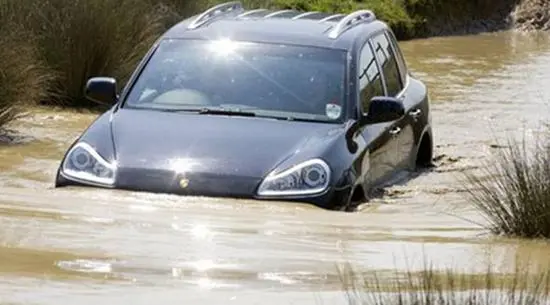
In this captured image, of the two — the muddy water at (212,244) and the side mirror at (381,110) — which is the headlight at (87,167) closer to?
the muddy water at (212,244)

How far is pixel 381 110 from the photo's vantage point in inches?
372

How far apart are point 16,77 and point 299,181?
569 centimetres

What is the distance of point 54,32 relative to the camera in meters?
16.1

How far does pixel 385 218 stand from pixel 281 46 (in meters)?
2.00

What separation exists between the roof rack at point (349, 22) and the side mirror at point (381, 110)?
0.80m

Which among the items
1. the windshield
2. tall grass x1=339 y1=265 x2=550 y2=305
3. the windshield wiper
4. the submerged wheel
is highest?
tall grass x1=339 y1=265 x2=550 y2=305

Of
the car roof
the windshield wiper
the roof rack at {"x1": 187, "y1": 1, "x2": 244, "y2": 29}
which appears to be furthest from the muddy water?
the roof rack at {"x1": 187, "y1": 1, "x2": 244, "y2": 29}

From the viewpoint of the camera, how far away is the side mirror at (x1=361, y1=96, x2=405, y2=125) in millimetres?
9438

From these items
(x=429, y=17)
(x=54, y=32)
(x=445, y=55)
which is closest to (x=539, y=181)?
(x=54, y=32)

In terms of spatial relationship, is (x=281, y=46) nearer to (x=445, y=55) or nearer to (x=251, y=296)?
(x=251, y=296)

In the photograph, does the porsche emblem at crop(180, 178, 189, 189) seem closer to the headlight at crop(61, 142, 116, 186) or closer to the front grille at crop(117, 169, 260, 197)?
the front grille at crop(117, 169, 260, 197)

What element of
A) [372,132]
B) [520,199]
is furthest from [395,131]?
[520,199]

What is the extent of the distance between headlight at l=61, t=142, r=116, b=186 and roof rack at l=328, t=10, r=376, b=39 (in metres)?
2.19

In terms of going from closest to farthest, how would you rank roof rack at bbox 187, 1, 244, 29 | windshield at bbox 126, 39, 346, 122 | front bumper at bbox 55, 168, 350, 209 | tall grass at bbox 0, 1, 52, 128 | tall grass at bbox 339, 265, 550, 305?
tall grass at bbox 339, 265, 550, 305, front bumper at bbox 55, 168, 350, 209, windshield at bbox 126, 39, 346, 122, roof rack at bbox 187, 1, 244, 29, tall grass at bbox 0, 1, 52, 128
